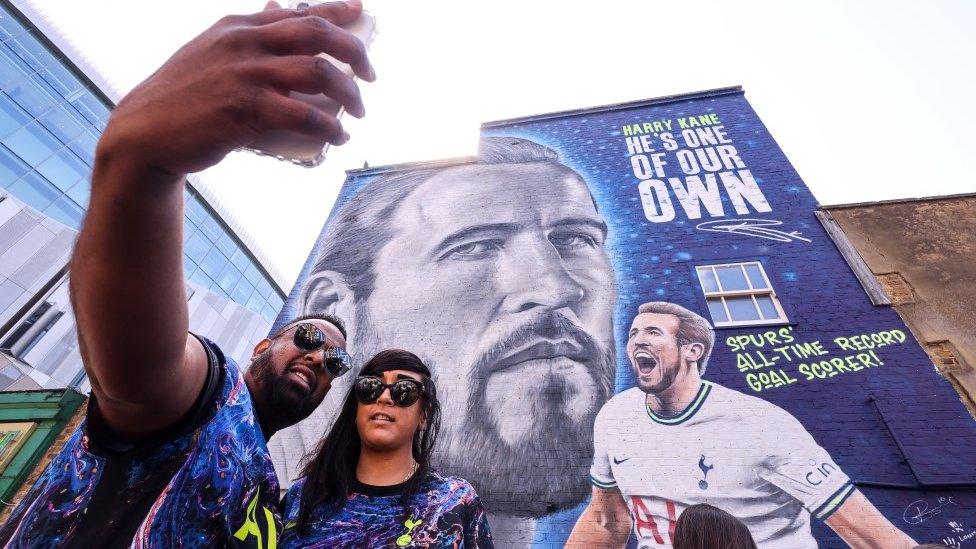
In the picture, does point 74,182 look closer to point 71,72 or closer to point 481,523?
point 71,72

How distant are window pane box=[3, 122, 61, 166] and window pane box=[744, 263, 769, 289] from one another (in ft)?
85.9

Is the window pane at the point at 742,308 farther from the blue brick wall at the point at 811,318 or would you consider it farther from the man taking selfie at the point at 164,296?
the man taking selfie at the point at 164,296

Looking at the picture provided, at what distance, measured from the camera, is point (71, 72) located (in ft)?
66.8

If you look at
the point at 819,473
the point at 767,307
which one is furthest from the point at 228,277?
the point at 819,473

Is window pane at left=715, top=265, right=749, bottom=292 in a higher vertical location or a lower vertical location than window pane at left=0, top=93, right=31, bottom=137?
lower

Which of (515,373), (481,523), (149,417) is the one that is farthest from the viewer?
(515,373)

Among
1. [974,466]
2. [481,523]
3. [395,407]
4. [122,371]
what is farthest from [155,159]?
[974,466]

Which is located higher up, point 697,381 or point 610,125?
point 610,125

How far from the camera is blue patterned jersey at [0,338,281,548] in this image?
1.18 meters

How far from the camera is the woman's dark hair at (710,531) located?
8.46ft

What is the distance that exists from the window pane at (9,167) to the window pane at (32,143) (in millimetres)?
242

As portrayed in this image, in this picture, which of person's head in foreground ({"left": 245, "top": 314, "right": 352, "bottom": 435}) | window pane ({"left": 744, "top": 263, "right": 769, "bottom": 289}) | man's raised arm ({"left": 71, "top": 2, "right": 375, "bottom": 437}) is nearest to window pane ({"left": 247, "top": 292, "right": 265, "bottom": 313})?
window pane ({"left": 744, "top": 263, "right": 769, "bottom": 289})

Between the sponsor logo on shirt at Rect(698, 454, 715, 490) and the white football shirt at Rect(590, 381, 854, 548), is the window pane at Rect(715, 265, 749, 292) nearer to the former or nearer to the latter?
the white football shirt at Rect(590, 381, 854, 548)

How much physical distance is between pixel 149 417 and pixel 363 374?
1.92 meters
